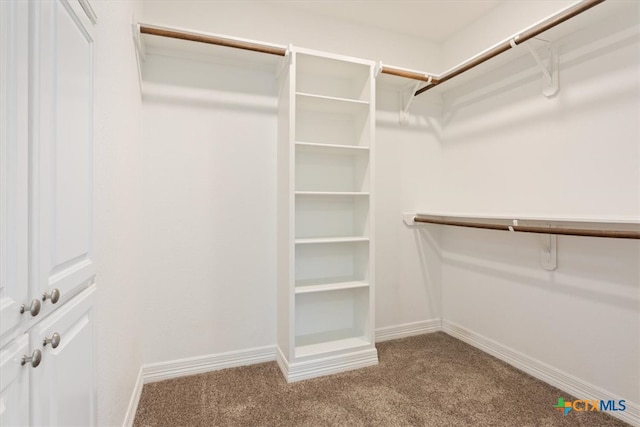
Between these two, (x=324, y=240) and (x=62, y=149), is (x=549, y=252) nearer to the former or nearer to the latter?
(x=324, y=240)

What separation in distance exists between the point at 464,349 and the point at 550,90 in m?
1.86

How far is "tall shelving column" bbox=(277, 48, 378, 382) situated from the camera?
196 cm

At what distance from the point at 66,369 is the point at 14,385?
0.25 m

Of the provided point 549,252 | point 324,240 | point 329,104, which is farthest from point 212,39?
point 549,252

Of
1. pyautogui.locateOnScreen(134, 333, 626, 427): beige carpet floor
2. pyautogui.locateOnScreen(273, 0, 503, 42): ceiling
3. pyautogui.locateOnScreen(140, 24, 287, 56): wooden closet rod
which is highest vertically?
pyautogui.locateOnScreen(273, 0, 503, 42): ceiling

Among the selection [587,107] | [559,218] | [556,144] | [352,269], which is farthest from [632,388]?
[352,269]

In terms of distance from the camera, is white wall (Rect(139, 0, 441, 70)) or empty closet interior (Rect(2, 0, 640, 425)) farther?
white wall (Rect(139, 0, 441, 70))

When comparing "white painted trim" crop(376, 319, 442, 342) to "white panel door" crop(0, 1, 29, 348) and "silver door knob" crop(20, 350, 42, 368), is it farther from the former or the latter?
"white panel door" crop(0, 1, 29, 348)

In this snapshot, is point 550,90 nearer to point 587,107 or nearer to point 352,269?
point 587,107

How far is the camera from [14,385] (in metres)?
0.61

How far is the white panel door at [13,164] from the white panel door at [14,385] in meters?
0.03

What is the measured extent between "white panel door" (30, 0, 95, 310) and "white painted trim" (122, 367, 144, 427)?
2.90 feet

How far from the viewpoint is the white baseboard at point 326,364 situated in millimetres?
1898

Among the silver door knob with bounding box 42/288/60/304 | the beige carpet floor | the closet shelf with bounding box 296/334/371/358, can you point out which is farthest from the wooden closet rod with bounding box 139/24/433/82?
the beige carpet floor
